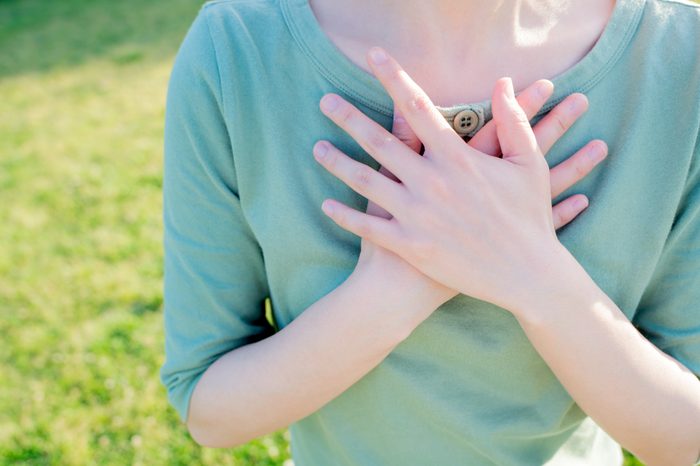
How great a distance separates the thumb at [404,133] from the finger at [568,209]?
24cm

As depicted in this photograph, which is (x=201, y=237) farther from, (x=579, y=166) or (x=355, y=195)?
(x=579, y=166)

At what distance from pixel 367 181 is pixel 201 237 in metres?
0.32

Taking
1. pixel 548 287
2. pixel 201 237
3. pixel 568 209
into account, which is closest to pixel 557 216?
pixel 568 209

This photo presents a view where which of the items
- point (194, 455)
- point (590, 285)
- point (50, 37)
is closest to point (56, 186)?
point (194, 455)

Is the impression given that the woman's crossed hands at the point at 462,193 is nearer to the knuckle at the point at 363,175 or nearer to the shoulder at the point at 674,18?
the knuckle at the point at 363,175

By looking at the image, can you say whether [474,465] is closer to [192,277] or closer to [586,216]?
[586,216]

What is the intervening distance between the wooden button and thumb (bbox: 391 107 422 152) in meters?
0.07

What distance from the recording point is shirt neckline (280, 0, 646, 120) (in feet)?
3.51

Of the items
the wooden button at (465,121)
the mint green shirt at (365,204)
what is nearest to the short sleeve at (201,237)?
the mint green shirt at (365,204)

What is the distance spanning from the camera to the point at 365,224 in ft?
3.41

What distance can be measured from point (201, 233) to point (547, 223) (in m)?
0.58

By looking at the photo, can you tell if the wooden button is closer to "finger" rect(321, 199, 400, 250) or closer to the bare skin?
the bare skin

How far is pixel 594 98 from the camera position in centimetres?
108

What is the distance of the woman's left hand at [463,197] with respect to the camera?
1010 mm
